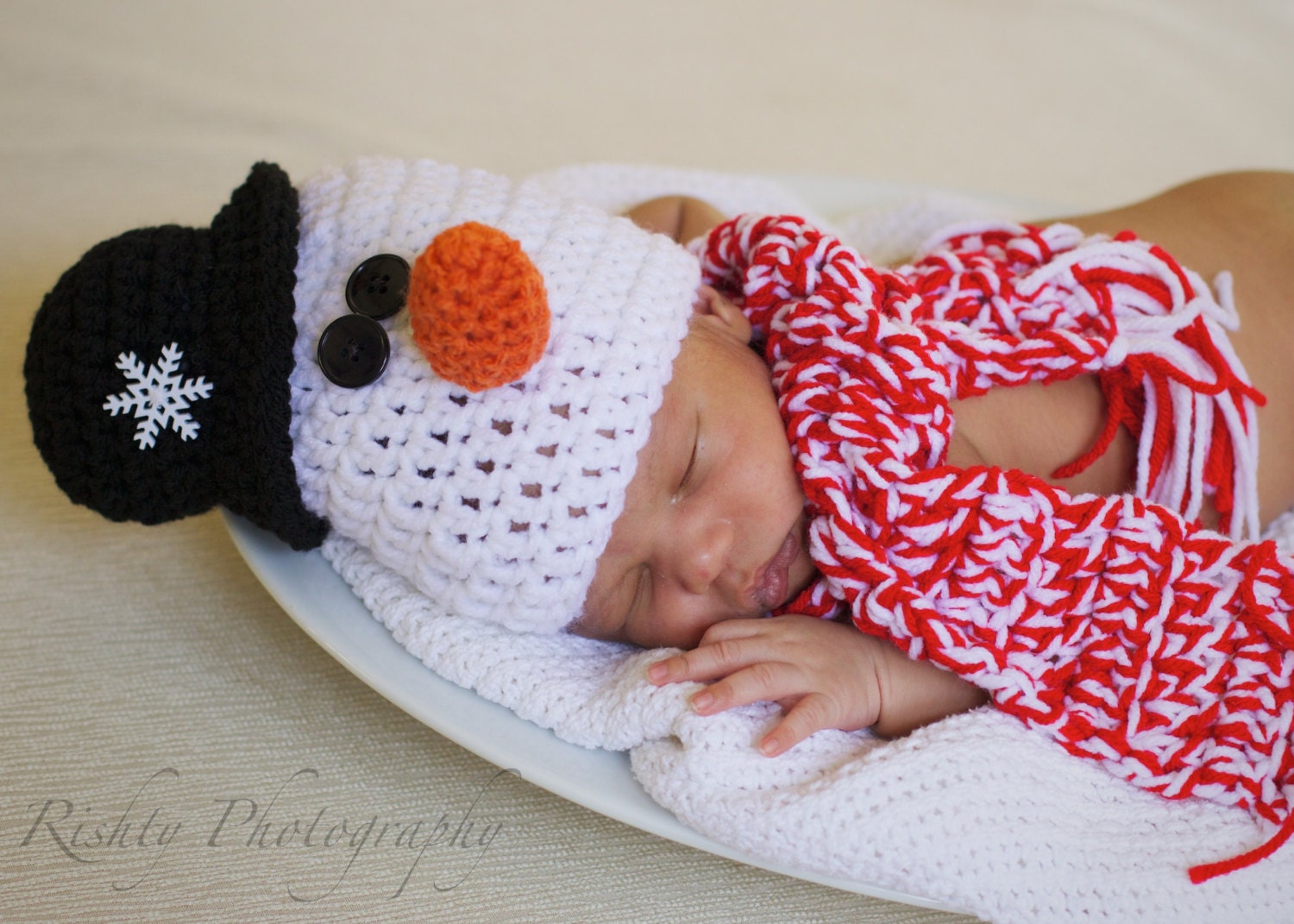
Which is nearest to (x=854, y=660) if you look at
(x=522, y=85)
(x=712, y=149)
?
(x=712, y=149)

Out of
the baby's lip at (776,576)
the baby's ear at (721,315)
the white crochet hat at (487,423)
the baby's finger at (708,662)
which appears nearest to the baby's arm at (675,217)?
the baby's ear at (721,315)

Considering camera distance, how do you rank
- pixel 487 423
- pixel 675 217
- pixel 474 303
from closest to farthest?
pixel 474 303 → pixel 487 423 → pixel 675 217

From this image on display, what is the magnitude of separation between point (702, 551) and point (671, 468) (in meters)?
0.08

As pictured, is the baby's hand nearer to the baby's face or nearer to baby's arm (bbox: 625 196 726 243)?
the baby's face

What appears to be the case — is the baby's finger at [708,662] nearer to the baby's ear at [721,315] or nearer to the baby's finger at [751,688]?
the baby's finger at [751,688]

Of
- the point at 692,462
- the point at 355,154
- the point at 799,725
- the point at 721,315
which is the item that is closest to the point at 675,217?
the point at 721,315

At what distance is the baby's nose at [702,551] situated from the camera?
92cm

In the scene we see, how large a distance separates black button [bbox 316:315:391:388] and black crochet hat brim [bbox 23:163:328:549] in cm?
4

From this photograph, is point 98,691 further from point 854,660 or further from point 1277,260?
point 1277,260

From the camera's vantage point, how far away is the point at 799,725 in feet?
2.85

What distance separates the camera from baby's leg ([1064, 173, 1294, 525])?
1149 millimetres

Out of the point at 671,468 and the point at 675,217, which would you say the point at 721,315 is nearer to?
the point at 671,468

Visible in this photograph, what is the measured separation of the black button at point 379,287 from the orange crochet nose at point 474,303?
0.32 ft

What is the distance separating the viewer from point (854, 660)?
947 millimetres
